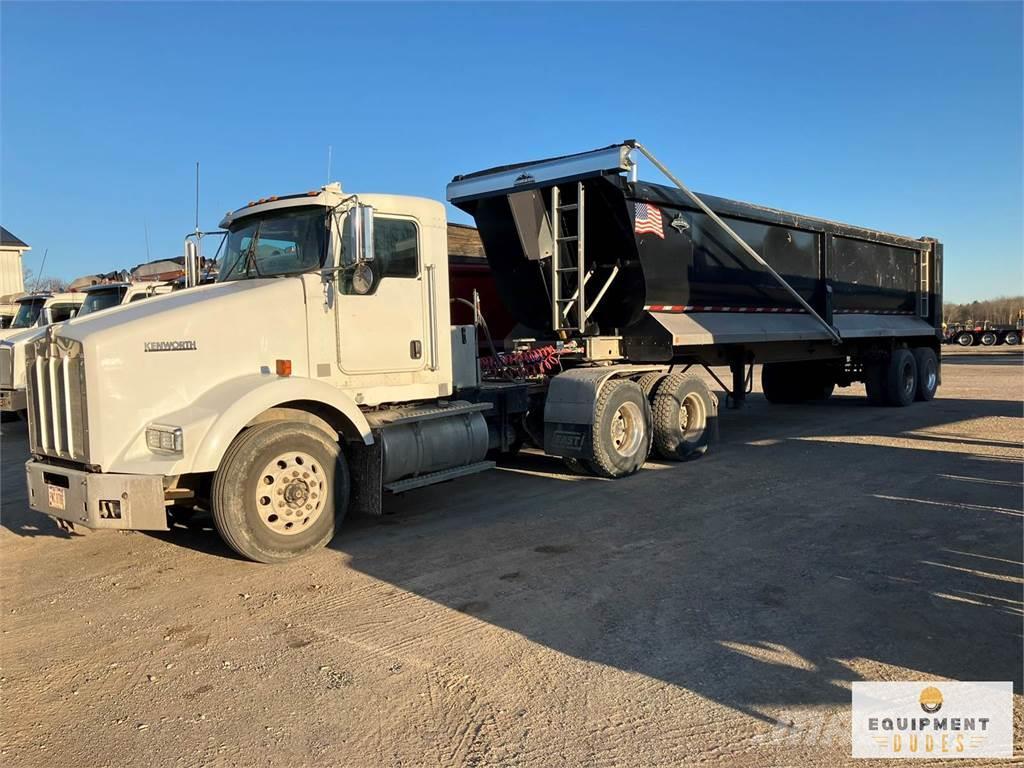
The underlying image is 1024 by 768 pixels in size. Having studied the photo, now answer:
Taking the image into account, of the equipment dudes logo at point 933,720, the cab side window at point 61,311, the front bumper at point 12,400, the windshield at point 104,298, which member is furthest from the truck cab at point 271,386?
the cab side window at point 61,311

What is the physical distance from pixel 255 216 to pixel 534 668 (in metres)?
4.57

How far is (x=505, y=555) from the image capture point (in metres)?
5.43

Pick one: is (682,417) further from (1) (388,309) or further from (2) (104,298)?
(2) (104,298)

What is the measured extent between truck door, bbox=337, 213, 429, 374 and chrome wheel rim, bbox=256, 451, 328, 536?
3.18 feet

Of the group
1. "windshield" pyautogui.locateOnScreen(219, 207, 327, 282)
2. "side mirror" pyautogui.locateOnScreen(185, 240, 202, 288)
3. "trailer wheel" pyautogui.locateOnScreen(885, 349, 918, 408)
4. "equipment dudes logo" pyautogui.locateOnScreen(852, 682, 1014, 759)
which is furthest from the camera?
"trailer wheel" pyautogui.locateOnScreen(885, 349, 918, 408)

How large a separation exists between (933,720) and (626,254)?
20.5ft

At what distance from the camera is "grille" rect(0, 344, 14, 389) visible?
1078 centimetres

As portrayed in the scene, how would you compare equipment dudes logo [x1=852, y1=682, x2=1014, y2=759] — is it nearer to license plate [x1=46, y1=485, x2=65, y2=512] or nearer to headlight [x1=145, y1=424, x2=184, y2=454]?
headlight [x1=145, y1=424, x2=184, y2=454]

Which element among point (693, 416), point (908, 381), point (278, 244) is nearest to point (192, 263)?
point (278, 244)

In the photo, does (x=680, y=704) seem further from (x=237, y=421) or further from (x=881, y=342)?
(x=881, y=342)

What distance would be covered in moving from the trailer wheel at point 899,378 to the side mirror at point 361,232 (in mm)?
12533

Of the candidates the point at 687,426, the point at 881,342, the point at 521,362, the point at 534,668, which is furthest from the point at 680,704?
the point at 881,342

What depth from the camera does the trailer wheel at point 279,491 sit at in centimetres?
509

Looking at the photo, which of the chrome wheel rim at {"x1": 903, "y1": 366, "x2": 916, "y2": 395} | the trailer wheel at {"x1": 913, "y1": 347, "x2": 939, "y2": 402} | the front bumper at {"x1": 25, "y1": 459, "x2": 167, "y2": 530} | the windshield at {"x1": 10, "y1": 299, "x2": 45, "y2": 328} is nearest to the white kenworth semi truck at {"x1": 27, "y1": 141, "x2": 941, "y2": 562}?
the front bumper at {"x1": 25, "y1": 459, "x2": 167, "y2": 530}
